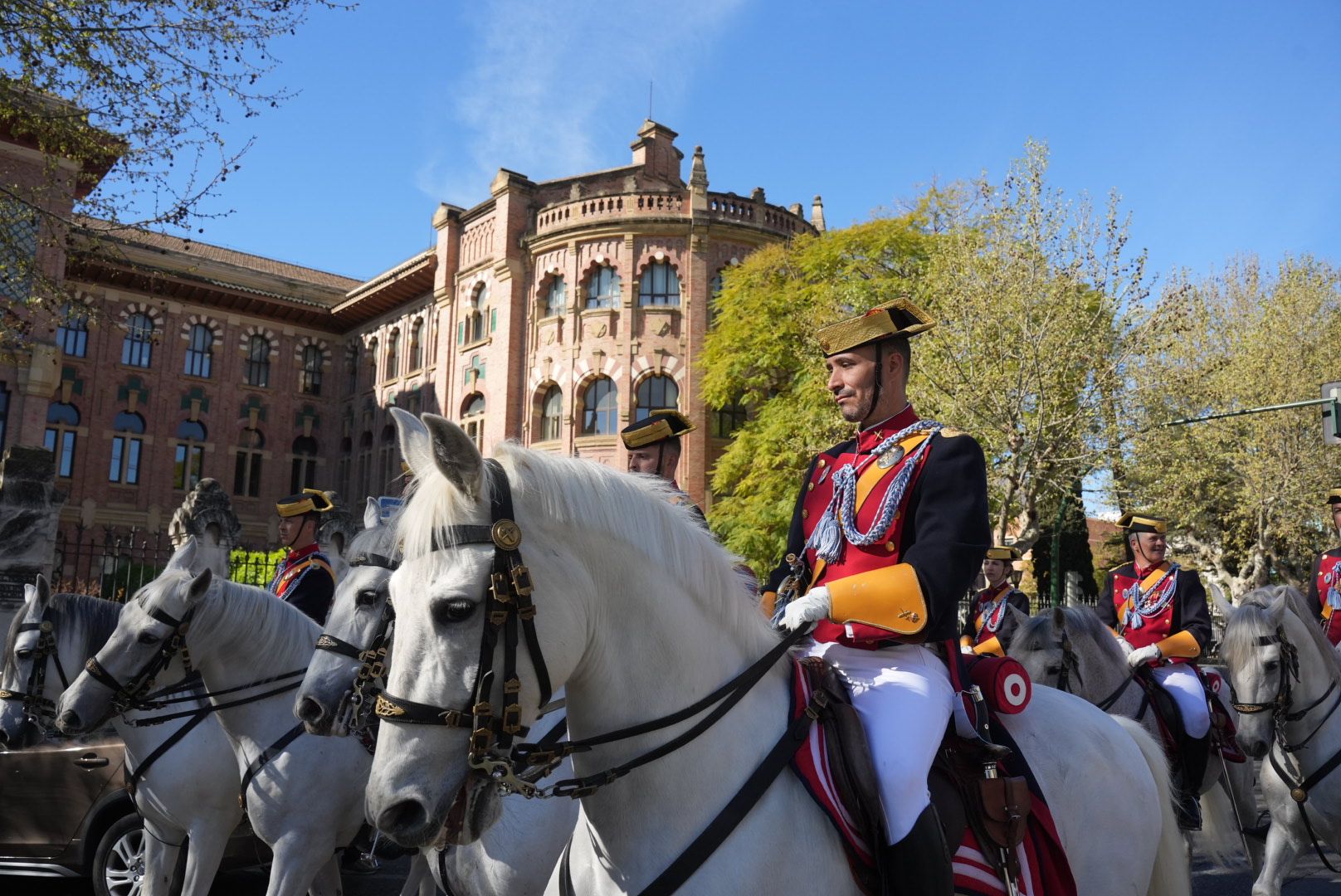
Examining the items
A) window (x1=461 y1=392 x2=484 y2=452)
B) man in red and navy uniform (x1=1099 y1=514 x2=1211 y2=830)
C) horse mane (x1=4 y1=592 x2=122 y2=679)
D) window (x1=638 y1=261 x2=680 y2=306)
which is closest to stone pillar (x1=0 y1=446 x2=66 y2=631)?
horse mane (x1=4 y1=592 x2=122 y2=679)

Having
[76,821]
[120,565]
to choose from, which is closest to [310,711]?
[76,821]

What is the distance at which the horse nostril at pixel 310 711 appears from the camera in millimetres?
4621

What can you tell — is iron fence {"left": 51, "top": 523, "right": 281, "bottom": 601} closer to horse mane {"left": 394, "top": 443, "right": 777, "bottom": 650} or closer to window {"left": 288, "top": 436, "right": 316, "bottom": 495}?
horse mane {"left": 394, "top": 443, "right": 777, "bottom": 650}

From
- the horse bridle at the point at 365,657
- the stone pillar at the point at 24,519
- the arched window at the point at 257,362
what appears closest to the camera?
the horse bridle at the point at 365,657

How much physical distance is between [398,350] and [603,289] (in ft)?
41.4

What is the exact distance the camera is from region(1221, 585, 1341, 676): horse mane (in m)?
6.74

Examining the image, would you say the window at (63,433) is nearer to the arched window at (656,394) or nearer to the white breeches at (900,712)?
the arched window at (656,394)

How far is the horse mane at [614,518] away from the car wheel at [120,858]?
6.19 metres

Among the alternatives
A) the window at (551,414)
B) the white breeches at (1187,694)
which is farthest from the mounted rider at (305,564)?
the window at (551,414)

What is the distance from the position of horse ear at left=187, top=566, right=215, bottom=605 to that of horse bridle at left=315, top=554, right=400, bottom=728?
1.31m

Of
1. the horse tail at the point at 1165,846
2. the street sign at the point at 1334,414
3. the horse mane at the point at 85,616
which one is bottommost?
the horse tail at the point at 1165,846

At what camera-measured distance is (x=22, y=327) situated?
12.0 metres

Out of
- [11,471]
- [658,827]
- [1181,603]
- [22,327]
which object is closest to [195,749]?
[658,827]

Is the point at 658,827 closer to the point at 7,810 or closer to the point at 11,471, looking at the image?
the point at 7,810
